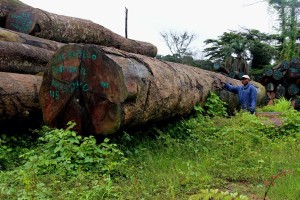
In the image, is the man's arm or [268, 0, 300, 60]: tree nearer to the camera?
the man's arm

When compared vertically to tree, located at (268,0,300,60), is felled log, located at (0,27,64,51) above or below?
below

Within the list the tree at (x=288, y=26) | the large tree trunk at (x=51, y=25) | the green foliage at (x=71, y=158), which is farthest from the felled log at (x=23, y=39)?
the tree at (x=288, y=26)

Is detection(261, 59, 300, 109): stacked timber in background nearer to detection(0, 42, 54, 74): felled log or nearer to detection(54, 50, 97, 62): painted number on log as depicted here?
detection(0, 42, 54, 74): felled log

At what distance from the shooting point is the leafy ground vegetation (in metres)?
3.97

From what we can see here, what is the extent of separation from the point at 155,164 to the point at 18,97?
8.38 ft

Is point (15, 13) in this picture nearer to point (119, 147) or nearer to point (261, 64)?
point (119, 147)

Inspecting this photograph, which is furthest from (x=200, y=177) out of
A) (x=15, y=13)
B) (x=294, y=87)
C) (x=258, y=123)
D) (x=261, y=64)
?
(x=261, y=64)

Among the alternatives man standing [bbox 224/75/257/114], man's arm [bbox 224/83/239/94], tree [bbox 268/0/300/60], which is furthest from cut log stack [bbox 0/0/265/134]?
tree [bbox 268/0/300/60]

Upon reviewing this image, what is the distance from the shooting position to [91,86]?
17.3ft

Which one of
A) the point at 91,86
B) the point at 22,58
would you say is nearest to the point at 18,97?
the point at 22,58

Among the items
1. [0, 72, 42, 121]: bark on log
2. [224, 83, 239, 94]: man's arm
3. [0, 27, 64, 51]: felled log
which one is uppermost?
[0, 27, 64, 51]: felled log

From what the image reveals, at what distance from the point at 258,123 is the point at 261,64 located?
87.6 ft

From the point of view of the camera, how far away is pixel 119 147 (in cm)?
567

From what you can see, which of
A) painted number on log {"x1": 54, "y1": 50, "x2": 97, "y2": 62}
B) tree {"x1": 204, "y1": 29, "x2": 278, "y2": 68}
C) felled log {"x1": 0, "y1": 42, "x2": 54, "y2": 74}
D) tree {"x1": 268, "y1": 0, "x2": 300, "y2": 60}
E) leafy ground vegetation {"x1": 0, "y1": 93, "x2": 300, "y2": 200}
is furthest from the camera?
tree {"x1": 204, "y1": 29, "x2": 278, "y2": 68}
